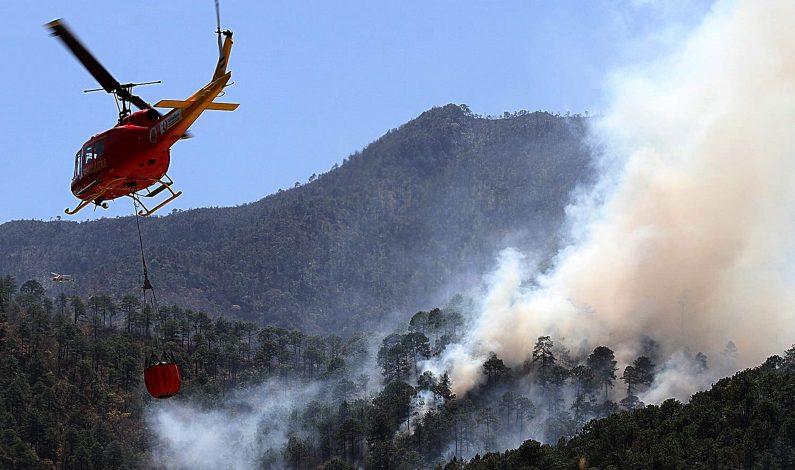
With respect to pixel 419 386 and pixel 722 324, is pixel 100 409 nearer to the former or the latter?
pixel 419 386

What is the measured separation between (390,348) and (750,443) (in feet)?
286

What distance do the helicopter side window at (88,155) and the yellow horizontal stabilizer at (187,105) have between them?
5664mm

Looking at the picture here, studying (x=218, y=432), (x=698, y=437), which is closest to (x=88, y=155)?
(x=698, y=437)

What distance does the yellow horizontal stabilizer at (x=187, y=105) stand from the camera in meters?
45.9

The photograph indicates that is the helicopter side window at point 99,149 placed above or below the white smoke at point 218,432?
below

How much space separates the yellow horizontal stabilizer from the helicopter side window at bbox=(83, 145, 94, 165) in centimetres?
566

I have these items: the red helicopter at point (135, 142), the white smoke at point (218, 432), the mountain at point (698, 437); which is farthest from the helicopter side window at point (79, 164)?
the white smoke at point (218, 432)

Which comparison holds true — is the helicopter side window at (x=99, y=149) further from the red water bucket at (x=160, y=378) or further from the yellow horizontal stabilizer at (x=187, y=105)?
the red water bucket at (x=160, y=378)

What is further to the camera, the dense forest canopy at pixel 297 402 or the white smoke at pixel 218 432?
the white smoke at pixel 218 432

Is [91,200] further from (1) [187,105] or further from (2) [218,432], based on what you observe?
(2) [218,432]

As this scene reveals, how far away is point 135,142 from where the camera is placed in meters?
48.0

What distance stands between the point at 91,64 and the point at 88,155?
580cm

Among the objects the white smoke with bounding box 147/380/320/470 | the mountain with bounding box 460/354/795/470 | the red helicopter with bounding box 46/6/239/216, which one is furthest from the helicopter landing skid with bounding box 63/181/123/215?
the white smoke with bounding box 147/380/320/470

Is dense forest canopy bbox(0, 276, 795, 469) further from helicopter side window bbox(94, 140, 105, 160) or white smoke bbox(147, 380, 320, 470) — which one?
helicopter side window bbox(94, 140, 105, 160)
